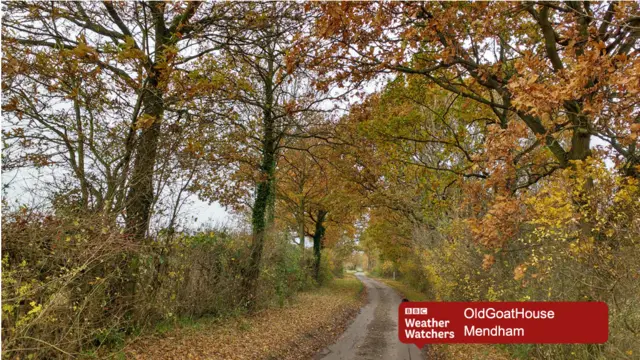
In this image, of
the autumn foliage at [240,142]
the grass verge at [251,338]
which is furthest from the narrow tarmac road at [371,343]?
the autumn foliage at [240,142]

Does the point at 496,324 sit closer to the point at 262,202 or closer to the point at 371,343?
the point at 371,343

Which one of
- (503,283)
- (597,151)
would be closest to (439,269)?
(503,283)

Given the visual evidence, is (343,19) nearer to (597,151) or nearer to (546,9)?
(546,9)

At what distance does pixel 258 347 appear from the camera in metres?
8.52

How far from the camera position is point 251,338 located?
30.3 ft

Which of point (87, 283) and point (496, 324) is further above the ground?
point (87, 283)

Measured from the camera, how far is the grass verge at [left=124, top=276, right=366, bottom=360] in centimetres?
724

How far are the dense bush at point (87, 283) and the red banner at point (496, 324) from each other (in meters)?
4.87

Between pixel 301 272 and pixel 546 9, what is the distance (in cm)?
1562

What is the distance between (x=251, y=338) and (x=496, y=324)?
233 inches

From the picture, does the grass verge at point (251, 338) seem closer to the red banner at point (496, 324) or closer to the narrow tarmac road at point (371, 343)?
the narrow tarmac road at point (371, 343)

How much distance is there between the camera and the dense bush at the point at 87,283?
4.75m

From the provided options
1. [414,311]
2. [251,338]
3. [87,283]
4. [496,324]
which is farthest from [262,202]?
[496,324]

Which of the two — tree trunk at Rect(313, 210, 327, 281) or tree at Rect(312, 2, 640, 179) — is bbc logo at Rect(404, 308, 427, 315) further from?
tree trunk at Rect(313, 210, 327, 281)
